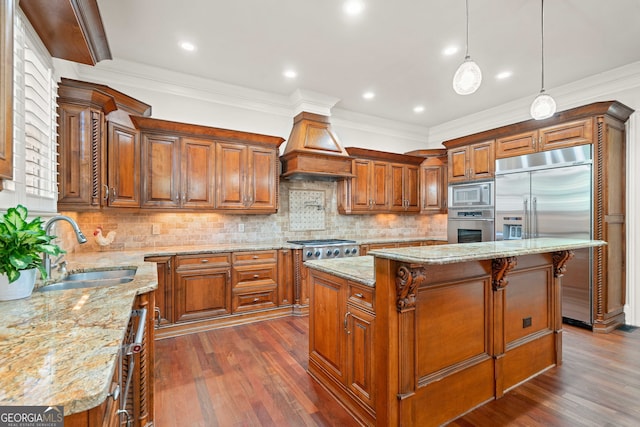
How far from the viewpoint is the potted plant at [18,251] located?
1245 mm

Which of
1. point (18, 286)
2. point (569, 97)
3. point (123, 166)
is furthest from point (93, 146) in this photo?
point (569, 97)

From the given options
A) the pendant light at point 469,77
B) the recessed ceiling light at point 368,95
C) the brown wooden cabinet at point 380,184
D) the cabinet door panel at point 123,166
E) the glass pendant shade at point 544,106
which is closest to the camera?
the pendant light at point 469,77

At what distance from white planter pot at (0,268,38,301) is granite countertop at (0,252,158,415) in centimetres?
3

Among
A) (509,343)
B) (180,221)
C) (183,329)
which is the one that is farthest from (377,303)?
(180,221)

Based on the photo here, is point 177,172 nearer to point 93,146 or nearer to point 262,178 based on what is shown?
point 93,146

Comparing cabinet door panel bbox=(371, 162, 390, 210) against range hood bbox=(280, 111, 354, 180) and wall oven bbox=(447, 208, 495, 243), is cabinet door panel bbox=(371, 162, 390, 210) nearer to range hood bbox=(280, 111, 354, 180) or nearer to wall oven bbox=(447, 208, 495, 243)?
range hood bbox=(280, 111, 354, 180)

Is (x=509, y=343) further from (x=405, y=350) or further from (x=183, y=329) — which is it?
(x=183, y=329)

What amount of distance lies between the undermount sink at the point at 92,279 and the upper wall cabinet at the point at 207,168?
51.2 inches

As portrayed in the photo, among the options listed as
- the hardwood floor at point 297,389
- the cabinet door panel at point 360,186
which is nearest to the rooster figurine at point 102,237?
the hardwood floor at point 297,389

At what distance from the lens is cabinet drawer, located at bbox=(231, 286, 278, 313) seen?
366 centimetres

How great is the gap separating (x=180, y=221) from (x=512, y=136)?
4.67 m

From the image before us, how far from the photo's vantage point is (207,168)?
150 inches

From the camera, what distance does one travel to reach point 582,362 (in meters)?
2.68

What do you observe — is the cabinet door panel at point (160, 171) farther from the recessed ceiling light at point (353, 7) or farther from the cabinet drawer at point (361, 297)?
the cabinet drawer at point (361, 297)
